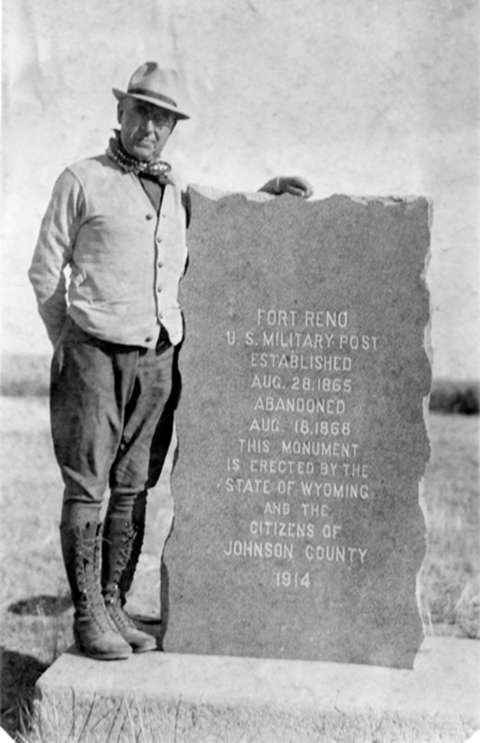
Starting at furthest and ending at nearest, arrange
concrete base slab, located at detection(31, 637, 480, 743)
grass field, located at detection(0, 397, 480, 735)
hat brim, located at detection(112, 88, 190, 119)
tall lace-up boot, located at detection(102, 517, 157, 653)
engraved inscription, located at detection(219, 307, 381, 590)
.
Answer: grass field, located at detection(0, 397, 480, 735)
tall lace-up boot, located at detection(102, 517, 157, 653)
engraved inscription, located at detection(219, 307, 381, 590)
hat brim, located at detection(112, 88, 190, 119)
concrete base slab, located at detection(31, 637, 480, 743)

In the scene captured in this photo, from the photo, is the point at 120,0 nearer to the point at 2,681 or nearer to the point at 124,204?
the point at 124,204

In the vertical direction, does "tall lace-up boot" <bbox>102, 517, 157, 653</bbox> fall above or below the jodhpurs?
below

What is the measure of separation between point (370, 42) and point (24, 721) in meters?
3.75

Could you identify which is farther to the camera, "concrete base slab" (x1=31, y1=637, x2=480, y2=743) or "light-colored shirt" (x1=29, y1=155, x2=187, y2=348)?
"light-colored shirt" (x1=29, y1=155, x2=187, y2=348)

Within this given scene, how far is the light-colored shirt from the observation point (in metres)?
4.70

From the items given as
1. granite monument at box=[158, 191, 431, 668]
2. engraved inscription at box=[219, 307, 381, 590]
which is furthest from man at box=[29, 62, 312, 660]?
engraved inscription at box=[219, 307, 381, 590]

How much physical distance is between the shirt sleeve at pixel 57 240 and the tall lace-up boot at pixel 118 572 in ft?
3.17

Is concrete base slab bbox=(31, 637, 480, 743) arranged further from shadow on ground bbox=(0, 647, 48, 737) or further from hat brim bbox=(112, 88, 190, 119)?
hat brim bbox=(112, 88, 190, 119)

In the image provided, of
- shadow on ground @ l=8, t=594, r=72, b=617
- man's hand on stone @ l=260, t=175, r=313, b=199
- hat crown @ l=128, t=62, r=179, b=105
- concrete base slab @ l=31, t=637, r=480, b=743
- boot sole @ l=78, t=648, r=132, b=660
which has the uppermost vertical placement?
hat crown @ l=128, t=62, r=179, b=105

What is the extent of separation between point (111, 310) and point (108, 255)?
22cm

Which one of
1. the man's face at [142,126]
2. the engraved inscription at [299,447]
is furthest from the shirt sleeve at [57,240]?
the engraved inscription at [299,447]

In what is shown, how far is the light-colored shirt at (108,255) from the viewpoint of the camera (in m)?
4.70

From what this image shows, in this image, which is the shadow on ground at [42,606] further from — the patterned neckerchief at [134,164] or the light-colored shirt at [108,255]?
the patterned neckerchief at [134,164]

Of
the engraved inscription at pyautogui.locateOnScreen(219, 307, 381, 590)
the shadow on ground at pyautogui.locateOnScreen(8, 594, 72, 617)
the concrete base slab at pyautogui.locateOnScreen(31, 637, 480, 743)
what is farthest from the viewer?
the shadow on ground at pyautogui.locateOnScreen(8, 594, 72, 617)
